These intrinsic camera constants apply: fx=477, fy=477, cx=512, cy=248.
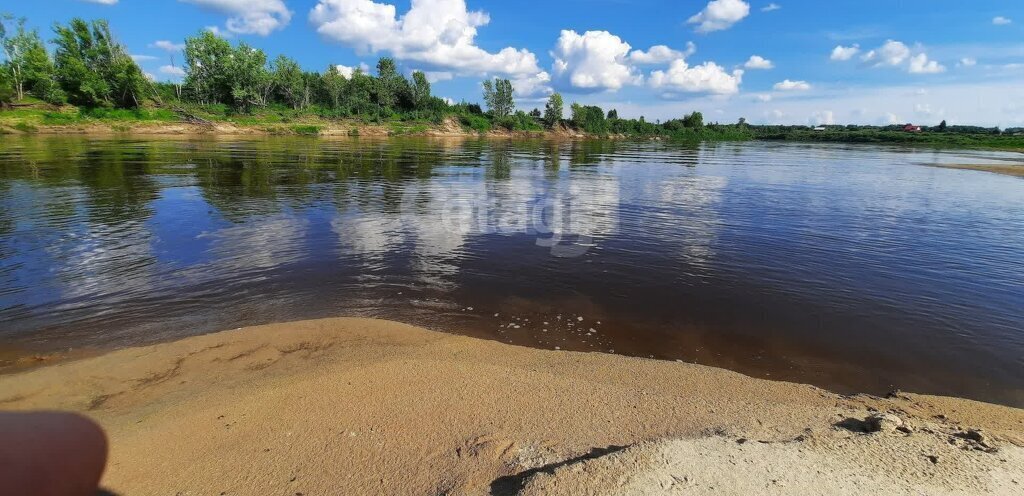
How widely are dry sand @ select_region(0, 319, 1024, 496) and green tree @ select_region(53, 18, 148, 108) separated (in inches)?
3655

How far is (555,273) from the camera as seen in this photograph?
9953 millimetres

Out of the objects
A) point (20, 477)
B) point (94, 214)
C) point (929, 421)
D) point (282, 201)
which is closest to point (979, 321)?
point (929, 421)

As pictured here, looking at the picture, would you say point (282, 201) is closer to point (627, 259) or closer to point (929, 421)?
point (627, 259)

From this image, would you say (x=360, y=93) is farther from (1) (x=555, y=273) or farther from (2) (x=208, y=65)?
(1) (x=555, y=273)

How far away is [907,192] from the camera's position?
25609 millimetres

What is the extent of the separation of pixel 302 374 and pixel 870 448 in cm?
535

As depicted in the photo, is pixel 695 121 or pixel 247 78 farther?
pixel 695 121

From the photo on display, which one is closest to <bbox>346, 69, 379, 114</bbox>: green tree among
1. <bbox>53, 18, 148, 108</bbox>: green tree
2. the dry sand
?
<bbox>53, 18, 148, 108</bbox>: green tree

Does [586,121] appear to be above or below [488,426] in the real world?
above

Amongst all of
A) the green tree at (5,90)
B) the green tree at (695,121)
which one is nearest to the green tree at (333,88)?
the green tree at (5,90)

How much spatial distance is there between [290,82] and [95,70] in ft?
105

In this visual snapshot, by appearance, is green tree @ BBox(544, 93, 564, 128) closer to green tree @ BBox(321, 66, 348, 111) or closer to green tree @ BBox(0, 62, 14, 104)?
green tree @ BBox(321, 66, 348, 111)

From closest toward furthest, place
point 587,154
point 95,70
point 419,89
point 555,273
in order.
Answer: point 555,273 → point 587,154 → point 95,70 → point 419,89

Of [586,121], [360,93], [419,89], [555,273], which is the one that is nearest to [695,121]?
[586,121]
